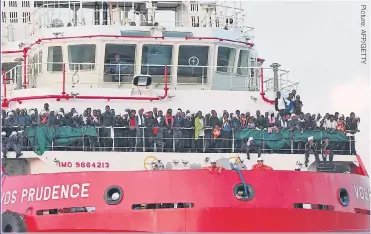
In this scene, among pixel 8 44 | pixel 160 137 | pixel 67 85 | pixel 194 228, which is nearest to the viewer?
pixel 194 228

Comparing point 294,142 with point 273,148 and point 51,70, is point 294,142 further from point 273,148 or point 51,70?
point 51,70

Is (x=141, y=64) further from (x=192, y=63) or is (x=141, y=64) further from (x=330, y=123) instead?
(x=330, y=123)

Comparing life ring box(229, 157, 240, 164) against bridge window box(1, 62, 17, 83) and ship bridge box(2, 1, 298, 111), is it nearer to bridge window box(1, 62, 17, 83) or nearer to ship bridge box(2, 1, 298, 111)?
ship bridge box(2, 1, 298, 111)

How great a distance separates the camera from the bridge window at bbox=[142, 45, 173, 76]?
24750 mm

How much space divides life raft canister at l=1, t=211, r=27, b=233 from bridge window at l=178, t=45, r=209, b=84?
570 centimetres

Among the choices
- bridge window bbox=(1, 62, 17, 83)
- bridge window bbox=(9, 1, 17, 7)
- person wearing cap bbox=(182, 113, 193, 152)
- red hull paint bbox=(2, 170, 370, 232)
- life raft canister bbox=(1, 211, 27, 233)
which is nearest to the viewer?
red hull paint bbox=(2, 170, 370, 232)

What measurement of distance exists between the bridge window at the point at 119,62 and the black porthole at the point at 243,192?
5178 millimetres

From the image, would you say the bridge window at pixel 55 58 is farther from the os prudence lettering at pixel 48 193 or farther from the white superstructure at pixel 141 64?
Result: the os prudence lettering at pixel 48 193

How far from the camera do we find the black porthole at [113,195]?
812 inches

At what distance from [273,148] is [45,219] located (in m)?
5.15

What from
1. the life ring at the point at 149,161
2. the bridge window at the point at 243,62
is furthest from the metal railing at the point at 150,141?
the bridge window at the point at 243,62

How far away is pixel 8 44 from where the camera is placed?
28.2 meters

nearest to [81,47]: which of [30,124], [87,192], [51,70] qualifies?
[51,70]

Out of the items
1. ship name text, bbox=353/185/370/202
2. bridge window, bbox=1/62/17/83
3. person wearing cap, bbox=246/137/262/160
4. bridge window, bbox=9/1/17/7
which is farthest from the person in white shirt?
bridge window, bbox=9/1/17/7
